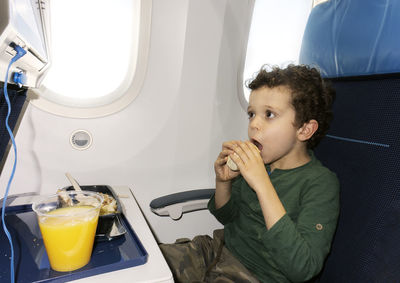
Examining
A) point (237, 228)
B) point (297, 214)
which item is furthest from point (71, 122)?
point (297, 214)

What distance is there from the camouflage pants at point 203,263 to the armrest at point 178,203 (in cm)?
18

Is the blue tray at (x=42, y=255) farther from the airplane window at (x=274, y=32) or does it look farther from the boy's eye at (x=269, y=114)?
the airplane window at (x=274, y=32)

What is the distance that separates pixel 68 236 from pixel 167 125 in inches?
34.3

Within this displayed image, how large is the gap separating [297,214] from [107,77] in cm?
113

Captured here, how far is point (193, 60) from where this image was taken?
136cm

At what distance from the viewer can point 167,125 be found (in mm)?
1380

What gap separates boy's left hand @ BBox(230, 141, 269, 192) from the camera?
0.87 m

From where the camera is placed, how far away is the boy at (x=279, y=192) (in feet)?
2.61

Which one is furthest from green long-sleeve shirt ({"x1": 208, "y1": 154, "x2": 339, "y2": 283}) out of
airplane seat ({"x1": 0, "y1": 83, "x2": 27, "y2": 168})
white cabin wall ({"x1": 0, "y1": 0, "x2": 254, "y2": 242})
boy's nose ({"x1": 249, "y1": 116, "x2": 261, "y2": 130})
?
airplane seat ({"x1": 0, "y1": 83, "x2": 27, "y2": 168})

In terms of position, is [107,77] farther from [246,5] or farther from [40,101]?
[246,5]

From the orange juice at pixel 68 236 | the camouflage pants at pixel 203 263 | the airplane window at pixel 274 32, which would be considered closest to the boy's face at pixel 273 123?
the camouflage pants at pixel 203 263

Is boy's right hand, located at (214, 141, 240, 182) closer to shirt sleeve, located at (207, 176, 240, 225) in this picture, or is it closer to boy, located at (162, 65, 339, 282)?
boy, located at (162, 65, 339, 282)

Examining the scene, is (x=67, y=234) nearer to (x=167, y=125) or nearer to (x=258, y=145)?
(x=258, y=145)

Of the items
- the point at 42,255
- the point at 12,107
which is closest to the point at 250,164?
the point at 42,255
